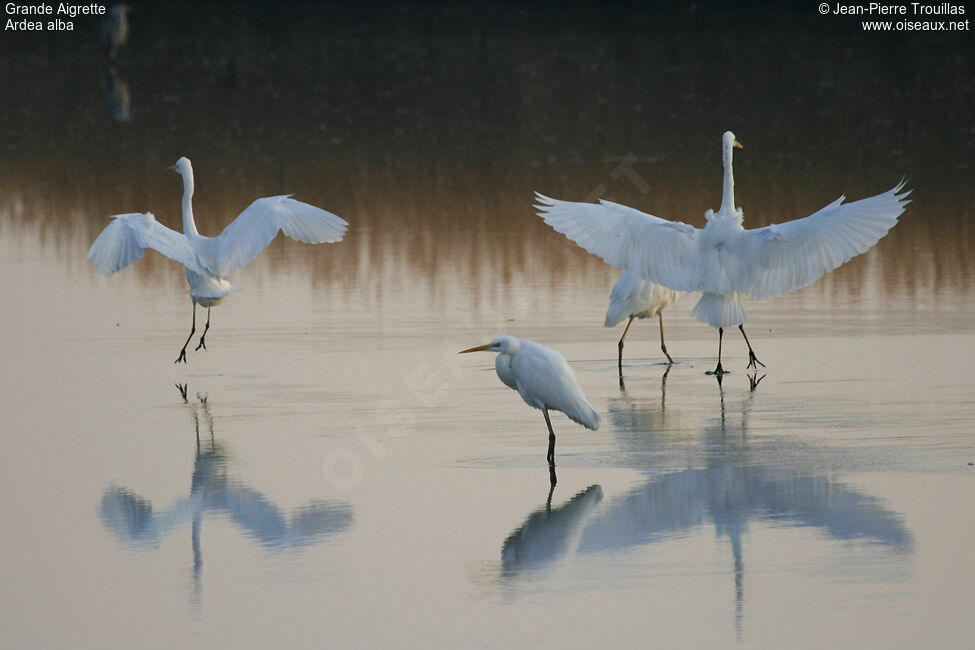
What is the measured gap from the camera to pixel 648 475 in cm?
861

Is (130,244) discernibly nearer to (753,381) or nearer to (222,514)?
(753,381)

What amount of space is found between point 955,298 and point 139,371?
718 centimetres

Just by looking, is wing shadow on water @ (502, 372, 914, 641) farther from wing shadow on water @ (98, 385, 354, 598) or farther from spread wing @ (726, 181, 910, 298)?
spread wing @ (726, 181, 910, 298)

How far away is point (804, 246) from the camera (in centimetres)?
1190

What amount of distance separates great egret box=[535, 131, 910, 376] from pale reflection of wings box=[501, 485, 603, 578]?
398 cm

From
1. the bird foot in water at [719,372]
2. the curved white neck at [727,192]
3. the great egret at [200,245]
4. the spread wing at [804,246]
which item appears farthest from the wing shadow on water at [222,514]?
the curved white neck at [727,192]

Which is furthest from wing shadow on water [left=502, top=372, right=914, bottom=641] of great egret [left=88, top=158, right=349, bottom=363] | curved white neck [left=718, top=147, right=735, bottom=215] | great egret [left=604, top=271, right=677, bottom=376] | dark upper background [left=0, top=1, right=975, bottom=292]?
dark upper background [left=0, top=1, right=975, bottom=292]

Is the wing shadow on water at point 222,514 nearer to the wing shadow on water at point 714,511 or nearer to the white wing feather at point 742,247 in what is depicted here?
the wing shadow on water at point 714,511

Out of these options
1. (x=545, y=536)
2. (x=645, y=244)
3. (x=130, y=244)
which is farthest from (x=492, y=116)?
(x=545, y=536)

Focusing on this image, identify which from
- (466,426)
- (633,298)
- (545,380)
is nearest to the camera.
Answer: (545,380)

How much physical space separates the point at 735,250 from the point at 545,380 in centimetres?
362

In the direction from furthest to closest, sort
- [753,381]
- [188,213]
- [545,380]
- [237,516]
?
[188,213] < [753,381] < [545,380] < [237,516]

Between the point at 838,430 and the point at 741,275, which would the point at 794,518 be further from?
the point at 741,275

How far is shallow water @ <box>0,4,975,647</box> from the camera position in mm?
6609
